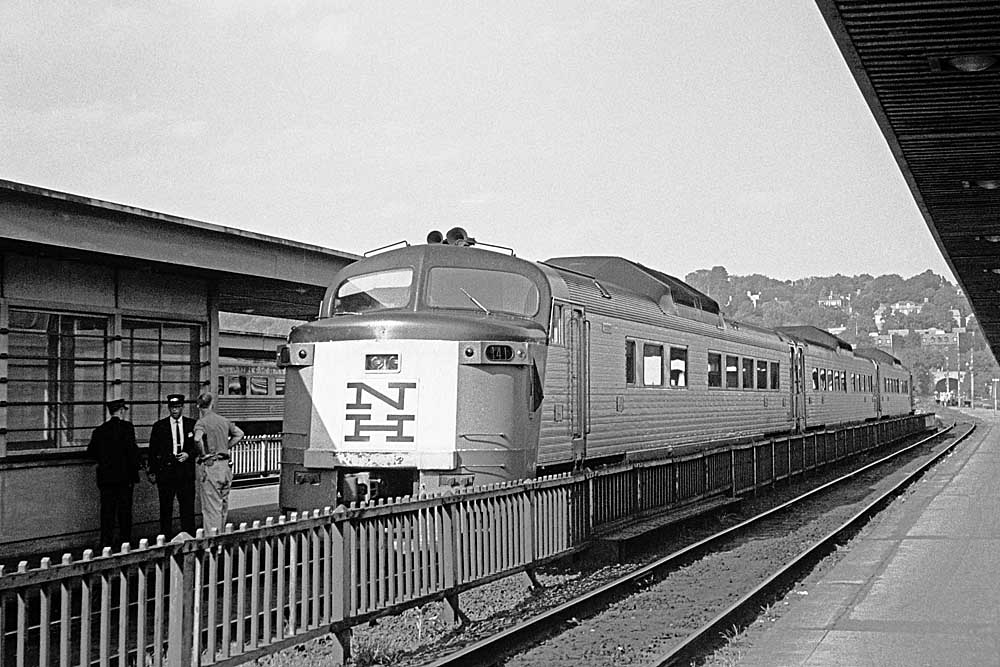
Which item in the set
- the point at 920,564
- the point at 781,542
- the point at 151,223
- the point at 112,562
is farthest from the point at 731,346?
the point at 112,562

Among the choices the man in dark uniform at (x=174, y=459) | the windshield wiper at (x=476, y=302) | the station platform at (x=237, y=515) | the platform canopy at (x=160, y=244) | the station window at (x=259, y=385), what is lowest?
the station platform at (x=237, y=515)

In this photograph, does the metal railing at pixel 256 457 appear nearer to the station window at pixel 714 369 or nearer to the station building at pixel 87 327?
the station window at pixel 714 369

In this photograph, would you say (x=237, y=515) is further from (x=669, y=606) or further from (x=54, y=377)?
(x=669, y=606)

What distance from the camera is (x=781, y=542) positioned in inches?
606

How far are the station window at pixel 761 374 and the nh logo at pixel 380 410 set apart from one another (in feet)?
43.6

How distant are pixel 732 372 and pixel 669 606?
1075cm

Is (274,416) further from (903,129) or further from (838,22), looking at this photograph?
(838,22)

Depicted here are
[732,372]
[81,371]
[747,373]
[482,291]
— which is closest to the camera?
[81,371]

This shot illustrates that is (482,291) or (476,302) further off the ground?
(482,291)

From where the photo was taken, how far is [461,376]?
11.4 meters

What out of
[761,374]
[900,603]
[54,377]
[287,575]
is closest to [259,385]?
[761,374]

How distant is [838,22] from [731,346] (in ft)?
43.4

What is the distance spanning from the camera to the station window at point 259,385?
111ft

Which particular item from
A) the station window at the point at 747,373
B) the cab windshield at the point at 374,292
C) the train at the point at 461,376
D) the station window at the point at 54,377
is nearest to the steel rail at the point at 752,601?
the train at the point at 461,376
